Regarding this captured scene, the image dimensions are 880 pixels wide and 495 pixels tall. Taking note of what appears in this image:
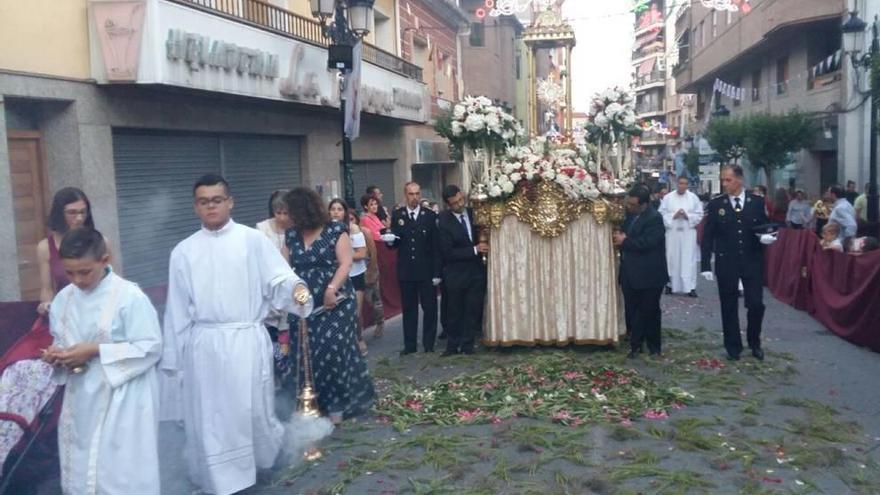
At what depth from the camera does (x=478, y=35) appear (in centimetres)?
3794

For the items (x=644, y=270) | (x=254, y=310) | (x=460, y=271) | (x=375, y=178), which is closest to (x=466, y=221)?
(x=460, y=271)

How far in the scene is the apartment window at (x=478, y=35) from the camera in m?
37.4

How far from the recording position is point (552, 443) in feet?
21.5

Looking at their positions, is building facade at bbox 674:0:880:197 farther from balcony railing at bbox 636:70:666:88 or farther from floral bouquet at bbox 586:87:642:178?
balcony railing at bbox 636:70:666:88

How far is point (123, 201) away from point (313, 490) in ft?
22.2

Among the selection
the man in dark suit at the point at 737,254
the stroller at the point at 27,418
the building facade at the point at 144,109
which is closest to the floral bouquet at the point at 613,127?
the man in dark suit at the point at 737,254

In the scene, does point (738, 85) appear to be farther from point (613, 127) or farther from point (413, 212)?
point (413, 212)

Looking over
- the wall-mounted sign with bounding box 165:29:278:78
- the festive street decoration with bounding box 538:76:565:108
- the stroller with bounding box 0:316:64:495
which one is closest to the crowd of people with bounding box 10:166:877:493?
the stroller with bounding box 0:316:64:495

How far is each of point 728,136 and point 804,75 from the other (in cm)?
273

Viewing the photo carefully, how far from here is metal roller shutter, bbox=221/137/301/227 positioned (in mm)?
14876

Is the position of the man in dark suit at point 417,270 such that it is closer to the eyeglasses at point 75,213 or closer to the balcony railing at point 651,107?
the eyeglasses at point 75,213

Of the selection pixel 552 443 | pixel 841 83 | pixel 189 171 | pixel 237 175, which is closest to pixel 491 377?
pixel 552 443

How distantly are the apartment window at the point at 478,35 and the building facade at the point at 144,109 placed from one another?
21.1 m

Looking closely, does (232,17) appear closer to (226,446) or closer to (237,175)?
(237,175)
